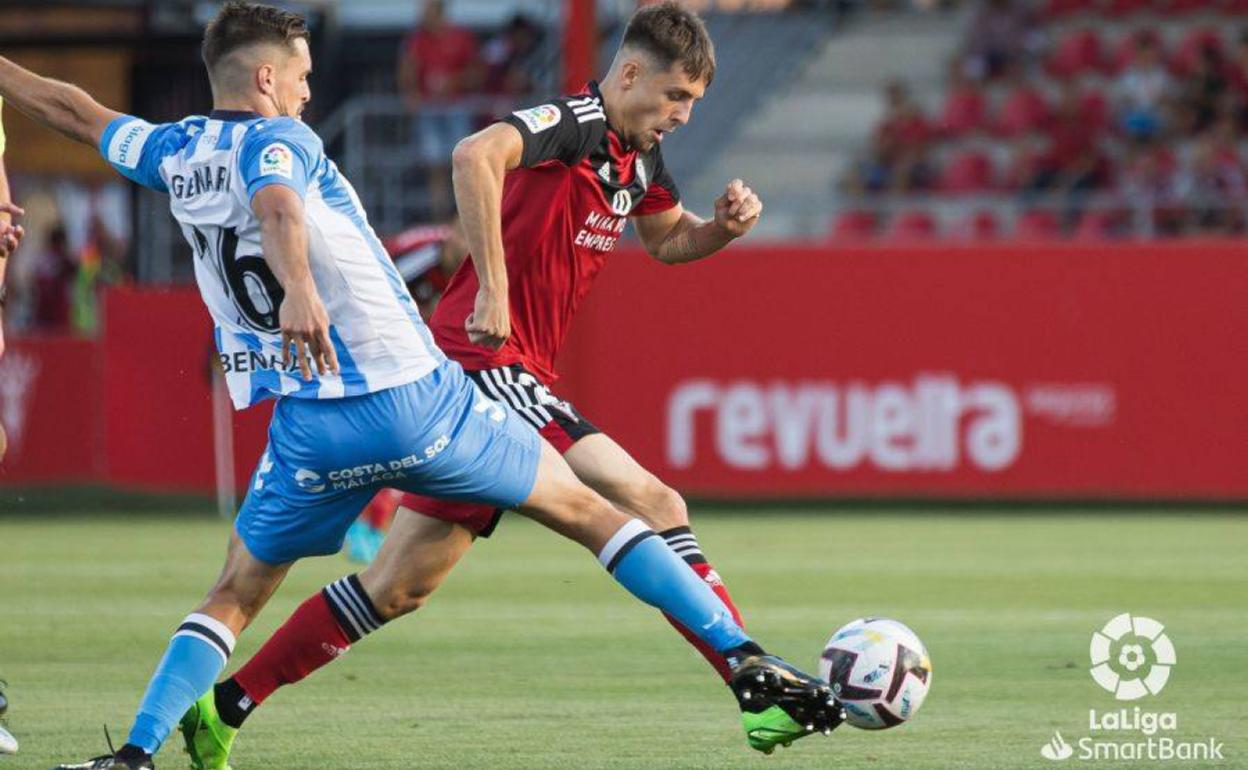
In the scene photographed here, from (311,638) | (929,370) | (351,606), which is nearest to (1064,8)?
(929,370)

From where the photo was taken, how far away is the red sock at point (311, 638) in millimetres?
6414

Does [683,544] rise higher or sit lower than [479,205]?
lower

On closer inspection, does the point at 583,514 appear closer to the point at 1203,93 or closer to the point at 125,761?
the point at 125,761

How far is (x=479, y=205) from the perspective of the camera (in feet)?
20.3

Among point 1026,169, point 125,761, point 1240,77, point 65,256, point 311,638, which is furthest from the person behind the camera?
point 65,256

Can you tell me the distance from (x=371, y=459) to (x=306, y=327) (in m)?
0.47

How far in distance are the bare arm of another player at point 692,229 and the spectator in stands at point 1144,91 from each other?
40.6 ft

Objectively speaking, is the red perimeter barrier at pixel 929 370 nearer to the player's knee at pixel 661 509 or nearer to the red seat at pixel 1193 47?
the red seat at pixel 1193 47

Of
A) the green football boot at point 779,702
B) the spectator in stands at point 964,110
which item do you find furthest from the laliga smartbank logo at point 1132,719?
the spectator in stands at point 964,110

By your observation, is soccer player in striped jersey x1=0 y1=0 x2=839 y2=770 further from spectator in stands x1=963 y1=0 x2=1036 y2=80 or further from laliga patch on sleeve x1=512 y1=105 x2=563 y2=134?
spectator in stands x1=963 y1=0 x2=1036 y2=80

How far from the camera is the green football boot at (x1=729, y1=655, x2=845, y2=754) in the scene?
5.73m

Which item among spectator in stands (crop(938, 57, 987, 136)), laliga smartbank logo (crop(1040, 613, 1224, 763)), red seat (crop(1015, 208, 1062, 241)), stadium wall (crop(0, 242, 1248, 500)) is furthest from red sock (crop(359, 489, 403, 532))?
spectator in stands (crop(938, 57, 987, 136))

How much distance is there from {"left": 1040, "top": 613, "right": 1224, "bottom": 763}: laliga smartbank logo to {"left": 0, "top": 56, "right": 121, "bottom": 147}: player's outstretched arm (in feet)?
10.5

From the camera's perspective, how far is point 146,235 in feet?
65.9
